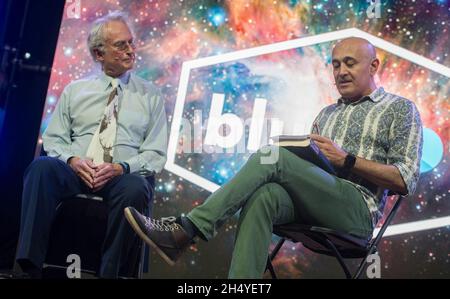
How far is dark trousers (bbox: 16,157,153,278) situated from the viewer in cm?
236

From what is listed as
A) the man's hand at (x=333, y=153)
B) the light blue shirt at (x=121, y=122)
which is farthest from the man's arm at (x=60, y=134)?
the man's hand at (x=333, y=153)

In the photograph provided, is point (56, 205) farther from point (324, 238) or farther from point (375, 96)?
point (375, 96)

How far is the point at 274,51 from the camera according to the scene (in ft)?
10.8

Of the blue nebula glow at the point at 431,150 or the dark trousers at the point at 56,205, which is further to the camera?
the blue nebula glow at the point at 431,150

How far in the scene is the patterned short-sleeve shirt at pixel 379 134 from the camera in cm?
240

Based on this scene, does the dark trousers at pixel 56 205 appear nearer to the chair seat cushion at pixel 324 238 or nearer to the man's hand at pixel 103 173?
the man's hand at pixel 103 173

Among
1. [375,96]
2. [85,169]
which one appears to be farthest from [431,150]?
[85,169]

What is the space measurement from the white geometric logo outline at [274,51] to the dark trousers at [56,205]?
77 centimetres

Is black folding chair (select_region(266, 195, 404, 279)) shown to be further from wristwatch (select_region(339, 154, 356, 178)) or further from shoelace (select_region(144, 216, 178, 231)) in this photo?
shoelace (select_region(144, 216, 178, 231))

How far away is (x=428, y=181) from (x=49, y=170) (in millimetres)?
1984

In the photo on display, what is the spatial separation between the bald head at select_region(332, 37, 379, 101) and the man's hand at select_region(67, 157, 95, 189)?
118cm

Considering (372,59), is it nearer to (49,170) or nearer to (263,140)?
(263,140)

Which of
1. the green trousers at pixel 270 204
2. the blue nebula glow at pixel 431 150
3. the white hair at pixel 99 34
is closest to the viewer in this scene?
the green trousers at pixel 270 204

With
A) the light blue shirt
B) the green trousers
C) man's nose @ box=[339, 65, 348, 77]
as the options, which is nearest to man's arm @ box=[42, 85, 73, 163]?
the light blue shirt
